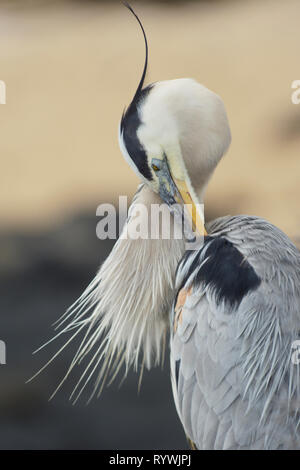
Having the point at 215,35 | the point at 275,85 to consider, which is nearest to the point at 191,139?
the point at 275,85

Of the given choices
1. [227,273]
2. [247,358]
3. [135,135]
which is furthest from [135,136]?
[247,358]

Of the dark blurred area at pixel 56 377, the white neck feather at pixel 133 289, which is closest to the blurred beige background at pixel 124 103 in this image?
the dark blurred area at pixel 56 377

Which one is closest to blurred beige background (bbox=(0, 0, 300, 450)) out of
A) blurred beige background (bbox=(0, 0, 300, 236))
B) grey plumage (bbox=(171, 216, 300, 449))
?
blurred beige background (bbox=(0, 0, 300, 236))

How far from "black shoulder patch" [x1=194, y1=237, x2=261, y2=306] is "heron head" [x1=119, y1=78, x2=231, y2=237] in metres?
0.05

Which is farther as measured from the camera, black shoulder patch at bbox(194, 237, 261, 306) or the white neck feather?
the white neck feather

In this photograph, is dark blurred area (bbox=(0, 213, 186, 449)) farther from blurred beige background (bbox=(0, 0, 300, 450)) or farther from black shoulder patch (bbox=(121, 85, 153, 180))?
black shoulder patch (bbox=(121, 85, 153, 180))

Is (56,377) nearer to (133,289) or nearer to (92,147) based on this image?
(92,147)

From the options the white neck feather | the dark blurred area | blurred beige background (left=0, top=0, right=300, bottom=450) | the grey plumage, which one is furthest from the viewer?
blurred beige background (left=0, top=0, right=300, bottom=450)

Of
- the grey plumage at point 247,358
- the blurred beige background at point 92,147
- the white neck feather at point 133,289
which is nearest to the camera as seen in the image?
the grey plumage at point 247,358

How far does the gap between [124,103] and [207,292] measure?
1.37 metres

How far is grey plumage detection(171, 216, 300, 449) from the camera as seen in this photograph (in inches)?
37.9

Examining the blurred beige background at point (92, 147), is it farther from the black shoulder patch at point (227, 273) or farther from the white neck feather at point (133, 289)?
the black shoulder patch at point (227, 273)

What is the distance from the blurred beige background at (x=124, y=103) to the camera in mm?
2250

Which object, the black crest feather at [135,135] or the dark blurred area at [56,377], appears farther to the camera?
the dark blurred area at [56,377]
